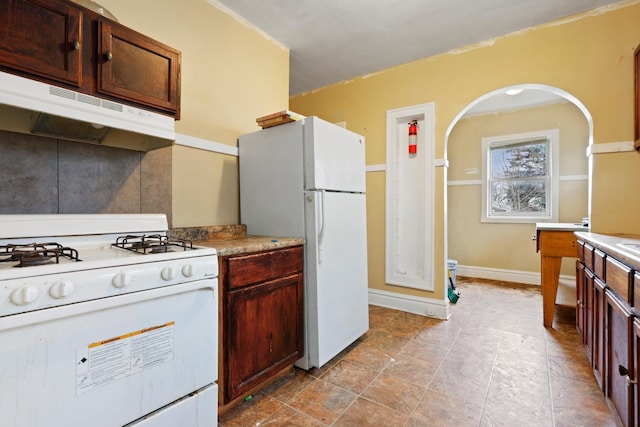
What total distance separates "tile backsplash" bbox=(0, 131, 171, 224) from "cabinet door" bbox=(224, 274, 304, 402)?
781mm

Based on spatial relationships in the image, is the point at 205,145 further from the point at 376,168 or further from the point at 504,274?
the point at 504,274

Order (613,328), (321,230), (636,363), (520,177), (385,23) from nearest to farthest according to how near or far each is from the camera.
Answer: (636,363) → (613,328) → (321,230) → (385,23) → (520,177)

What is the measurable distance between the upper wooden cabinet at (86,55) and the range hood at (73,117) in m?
0.05

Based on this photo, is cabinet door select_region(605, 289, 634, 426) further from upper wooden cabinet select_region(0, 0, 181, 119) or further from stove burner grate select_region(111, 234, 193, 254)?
upper wooden cabinet select_region(0, 0, 181, 119)

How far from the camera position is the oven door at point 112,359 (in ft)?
2.76

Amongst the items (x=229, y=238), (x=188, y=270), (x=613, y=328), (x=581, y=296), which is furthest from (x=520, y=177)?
(x=188, y=270)

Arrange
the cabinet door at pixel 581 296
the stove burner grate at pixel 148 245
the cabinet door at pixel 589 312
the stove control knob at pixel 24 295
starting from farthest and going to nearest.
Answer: the cabinet door at pixel 581 296 → the cabinet door at pixel 589 312 → the stove burner grate at pixel 148 245 → the stove control knob at pixel 24 295

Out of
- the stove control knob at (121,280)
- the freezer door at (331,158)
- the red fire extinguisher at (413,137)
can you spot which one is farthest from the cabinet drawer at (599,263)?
the stove control knob at (121,280)

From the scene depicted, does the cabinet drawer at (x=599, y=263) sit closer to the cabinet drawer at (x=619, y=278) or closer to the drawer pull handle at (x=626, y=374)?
the cabinet drawer at (x=619, y=278)

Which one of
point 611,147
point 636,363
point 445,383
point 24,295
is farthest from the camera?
point 611,147

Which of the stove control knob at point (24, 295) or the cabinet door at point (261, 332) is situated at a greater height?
the stove control knob at point (24, 295)

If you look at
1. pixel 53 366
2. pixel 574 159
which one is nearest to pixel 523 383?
pixel 53 366

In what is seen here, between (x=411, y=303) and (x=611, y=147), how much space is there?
2.02 meters

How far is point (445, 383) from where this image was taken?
1.75 m
